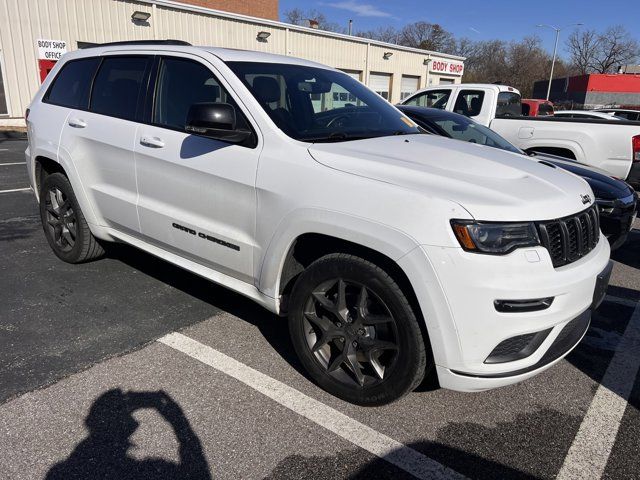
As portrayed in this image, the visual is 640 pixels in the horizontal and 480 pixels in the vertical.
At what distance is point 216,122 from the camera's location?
2840mm

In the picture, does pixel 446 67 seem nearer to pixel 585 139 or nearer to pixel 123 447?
pixel 585 139

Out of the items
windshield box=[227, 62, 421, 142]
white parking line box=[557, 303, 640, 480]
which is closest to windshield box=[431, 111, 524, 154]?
windshield box=[227, 62, 421, 142]

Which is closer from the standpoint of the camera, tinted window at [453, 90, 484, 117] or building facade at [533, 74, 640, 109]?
tinted window at [453, 90, 484, 117]

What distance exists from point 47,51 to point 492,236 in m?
19.3

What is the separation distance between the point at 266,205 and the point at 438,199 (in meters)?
1.02

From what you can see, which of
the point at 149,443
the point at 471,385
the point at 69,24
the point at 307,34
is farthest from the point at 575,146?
the point at 307,34

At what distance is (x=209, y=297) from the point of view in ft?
13.6

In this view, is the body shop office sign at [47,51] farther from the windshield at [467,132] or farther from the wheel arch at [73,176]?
the windshield at [467,132]

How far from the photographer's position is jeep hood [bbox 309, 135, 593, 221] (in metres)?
2.34

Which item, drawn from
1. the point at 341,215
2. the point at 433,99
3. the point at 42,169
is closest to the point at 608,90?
the point at 433,99

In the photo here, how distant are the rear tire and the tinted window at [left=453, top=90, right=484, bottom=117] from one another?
24.6 feet

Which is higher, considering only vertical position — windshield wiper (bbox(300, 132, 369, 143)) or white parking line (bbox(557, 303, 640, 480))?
windshield wiper (bbox(300, 132, 369, 143))

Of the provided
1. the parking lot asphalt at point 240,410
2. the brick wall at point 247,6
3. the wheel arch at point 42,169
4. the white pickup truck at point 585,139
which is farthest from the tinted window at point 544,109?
the brick wall at point 247,6

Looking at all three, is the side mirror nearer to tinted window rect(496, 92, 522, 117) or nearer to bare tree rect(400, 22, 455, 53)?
tinted window rect(496, 92, 522, 117)
